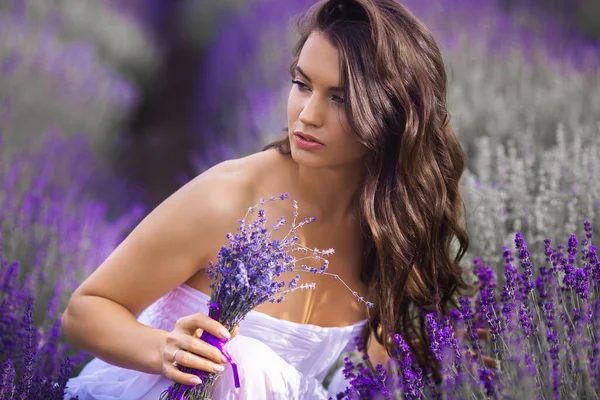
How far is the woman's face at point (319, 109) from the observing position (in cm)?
188

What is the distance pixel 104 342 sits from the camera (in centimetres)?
189

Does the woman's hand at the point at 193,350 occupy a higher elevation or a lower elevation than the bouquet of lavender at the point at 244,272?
lower

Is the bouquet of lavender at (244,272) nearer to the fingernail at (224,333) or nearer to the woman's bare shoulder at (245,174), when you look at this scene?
the fingernail at (224,333)

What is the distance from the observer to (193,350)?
64.5 inches

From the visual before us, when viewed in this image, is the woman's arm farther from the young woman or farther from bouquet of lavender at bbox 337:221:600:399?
bouquet of lavender at bbox 337:221:600:399

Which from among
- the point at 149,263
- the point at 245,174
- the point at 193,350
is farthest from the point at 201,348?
the point at 245,174

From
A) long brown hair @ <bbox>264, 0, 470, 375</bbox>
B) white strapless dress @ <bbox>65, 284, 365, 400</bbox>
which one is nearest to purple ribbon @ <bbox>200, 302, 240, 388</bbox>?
white strapless dress @ <bbox>65, 284, 365, 400</bbox>

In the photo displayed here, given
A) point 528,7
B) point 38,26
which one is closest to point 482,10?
point 528,7

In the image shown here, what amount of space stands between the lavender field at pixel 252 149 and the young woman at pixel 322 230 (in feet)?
0.48

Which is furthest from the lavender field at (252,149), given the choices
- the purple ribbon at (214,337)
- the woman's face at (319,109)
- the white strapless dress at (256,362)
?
the woman's face at (319,109)

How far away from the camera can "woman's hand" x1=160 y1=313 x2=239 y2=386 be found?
162 cm

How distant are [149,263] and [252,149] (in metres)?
2.29

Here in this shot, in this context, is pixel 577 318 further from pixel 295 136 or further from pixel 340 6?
pixel 340 6

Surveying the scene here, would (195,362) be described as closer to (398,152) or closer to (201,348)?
(201,348)
